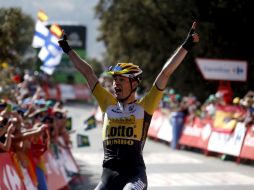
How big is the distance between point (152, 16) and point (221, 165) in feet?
78.9

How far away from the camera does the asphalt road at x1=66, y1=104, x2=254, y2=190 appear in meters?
14.2

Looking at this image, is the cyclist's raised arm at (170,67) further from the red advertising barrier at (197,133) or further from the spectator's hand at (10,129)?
the red advertising barrier at (197,133)

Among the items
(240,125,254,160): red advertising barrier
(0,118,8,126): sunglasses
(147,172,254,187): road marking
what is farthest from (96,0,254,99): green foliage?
(0,118,8,126): sunglasses

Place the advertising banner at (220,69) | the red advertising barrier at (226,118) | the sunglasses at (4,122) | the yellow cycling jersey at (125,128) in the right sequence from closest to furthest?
the yellow cycling jersey at (125,128) → the sunglasses at (4,122) → the red advertising barrier at (226,118) → the advertising banner at (220,69)

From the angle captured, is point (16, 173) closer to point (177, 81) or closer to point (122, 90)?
point (122, 90)

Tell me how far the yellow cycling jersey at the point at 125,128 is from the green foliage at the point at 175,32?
81.8ft

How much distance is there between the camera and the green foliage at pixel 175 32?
35938mm

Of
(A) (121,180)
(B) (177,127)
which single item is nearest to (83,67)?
(A) (121,180)

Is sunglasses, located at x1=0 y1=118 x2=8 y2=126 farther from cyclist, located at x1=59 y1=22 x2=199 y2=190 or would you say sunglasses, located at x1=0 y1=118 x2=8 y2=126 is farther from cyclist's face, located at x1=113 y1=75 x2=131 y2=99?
cyclist's face, located at x1=113 y1=75 x2=131 y2=99

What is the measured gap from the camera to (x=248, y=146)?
60.5 ft

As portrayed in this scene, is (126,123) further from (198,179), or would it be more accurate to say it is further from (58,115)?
(198,179)

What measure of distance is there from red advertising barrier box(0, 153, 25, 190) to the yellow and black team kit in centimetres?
191

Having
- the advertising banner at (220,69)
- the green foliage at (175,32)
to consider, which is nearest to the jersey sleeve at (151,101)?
the advertising banner at (220,69)

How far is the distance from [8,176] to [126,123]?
2463mm
